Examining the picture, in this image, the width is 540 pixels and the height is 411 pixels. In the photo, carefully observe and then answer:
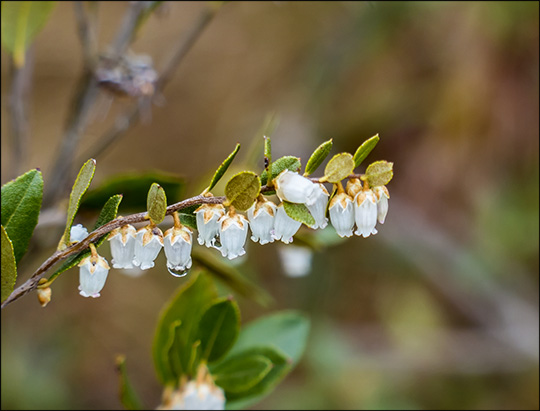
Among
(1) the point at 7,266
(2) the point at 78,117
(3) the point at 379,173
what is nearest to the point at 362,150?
(3) the point at 379,173

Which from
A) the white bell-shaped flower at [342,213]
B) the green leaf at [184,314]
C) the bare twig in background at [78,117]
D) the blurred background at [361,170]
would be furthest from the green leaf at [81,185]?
the blurred background at [361,170]

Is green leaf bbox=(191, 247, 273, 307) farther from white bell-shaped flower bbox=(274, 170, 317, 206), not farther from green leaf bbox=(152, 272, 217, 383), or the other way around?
white bell-shaped flower bbox=(274, 170, 317, 206)

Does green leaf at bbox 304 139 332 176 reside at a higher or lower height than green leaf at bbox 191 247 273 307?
lower

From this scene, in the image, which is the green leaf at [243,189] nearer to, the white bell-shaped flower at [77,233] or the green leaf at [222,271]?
the white bell-shaped flower at [77,233]

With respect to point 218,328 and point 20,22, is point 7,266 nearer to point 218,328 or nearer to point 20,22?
point 218,328

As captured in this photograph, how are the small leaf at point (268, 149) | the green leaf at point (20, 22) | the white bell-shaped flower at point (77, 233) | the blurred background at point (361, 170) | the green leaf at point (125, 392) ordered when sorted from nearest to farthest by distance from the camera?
the small leaf at point (268, 149) → the white bell-shaped flower at point (77, 233) → the green leaf at point (125, 392) → the green leaf at point (20, 22) → the blurred background at point (361, 170)

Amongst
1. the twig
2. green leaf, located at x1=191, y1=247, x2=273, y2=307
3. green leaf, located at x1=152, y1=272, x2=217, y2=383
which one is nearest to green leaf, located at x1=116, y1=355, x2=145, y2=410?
green leaf, located at x1=152, y1=272, x2=217, y2=383
